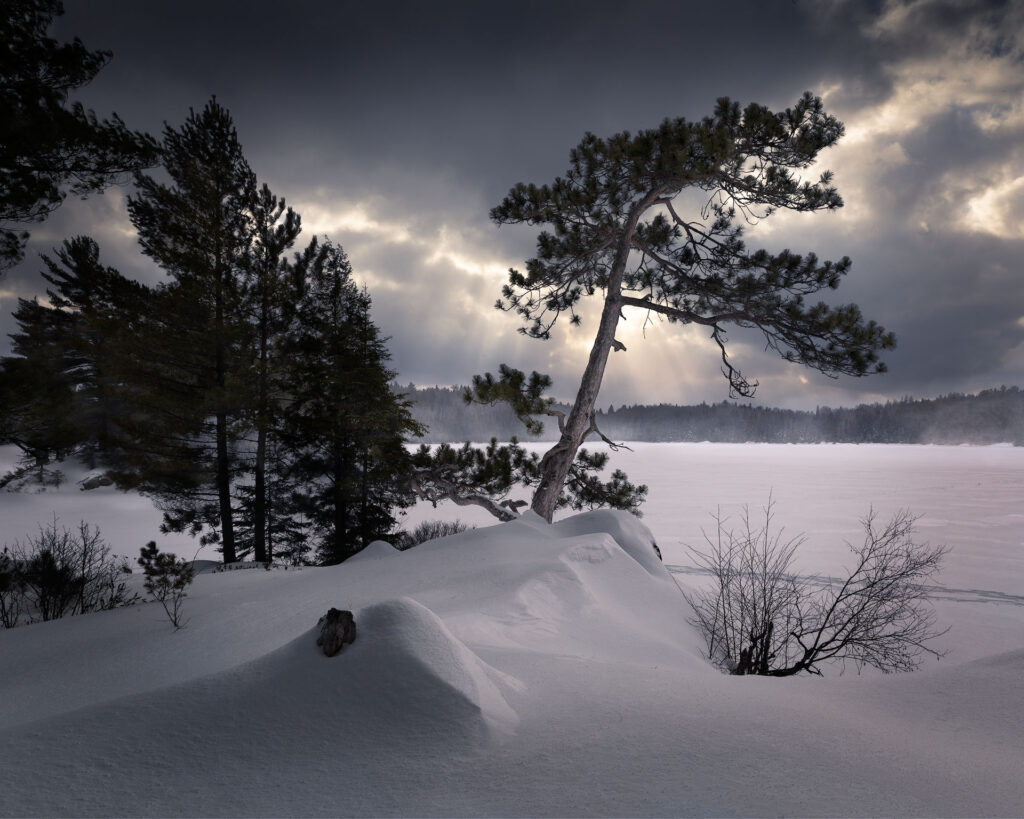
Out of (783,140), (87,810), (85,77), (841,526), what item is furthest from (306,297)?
(841,526)

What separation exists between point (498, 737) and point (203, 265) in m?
13.9

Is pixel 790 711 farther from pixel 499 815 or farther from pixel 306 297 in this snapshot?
pixel 306 297

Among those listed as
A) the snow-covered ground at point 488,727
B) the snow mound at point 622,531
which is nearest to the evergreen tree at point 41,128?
the snow-covered ground at point 488,727

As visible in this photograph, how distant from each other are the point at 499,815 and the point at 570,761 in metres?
0.45

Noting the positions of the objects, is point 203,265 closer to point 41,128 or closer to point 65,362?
point 41,128

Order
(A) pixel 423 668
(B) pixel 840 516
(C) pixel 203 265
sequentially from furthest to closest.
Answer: (B) pixel 840 516 < (C) pixel 203 265 < (A) pixel 423 668

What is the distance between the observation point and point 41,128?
23.0 feet

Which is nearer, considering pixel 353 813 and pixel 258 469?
pixel 353 813

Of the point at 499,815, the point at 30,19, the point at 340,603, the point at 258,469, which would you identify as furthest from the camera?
the point at 258,469

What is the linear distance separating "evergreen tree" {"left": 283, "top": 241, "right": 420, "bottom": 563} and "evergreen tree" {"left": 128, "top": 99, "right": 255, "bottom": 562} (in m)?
1.56

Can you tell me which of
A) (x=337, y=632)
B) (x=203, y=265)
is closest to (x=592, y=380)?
(x=337, y=632)

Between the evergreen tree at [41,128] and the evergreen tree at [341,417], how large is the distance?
609cm

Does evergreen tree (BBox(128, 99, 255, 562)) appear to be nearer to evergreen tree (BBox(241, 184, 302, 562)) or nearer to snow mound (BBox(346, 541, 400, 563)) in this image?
evergreen tree (BBox(241, 184, 302, 562))

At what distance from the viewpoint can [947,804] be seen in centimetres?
180
